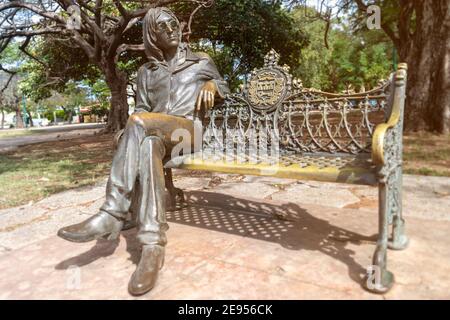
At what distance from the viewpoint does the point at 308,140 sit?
339cm

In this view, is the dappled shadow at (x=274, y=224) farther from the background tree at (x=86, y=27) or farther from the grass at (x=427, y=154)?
the background tree at (x=86, y=27)

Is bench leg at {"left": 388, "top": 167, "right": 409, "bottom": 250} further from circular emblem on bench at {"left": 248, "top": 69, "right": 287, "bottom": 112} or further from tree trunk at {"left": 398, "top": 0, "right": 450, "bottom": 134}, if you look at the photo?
tree trunk at {"left": 398, "top": 0, "right": 450, "bottom": 134}

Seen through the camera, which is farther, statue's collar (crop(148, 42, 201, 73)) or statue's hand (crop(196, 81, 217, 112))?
statue's collar (crop(148, 42, 201, 73))

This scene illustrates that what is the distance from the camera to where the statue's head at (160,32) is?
3.20 metres

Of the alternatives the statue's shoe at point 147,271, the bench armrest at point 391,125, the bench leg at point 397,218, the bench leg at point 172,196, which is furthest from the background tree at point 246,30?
the statue's shoe at point 147,271

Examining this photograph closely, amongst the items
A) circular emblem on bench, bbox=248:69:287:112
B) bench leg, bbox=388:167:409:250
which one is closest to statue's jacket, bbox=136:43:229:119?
circular emblem on bench, bbox=248:69:287:112

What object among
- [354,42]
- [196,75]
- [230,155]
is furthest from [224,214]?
[354,42]

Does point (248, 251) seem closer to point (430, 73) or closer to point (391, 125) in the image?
point (391, 125)

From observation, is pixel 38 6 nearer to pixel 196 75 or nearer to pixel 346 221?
pixel 196 75

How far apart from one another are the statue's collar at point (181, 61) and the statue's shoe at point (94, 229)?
1.51m

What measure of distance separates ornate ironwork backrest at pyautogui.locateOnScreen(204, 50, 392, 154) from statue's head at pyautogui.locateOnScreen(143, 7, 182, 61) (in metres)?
0.79

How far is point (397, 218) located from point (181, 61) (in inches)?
86.1

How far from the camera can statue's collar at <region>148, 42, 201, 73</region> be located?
3.26m
